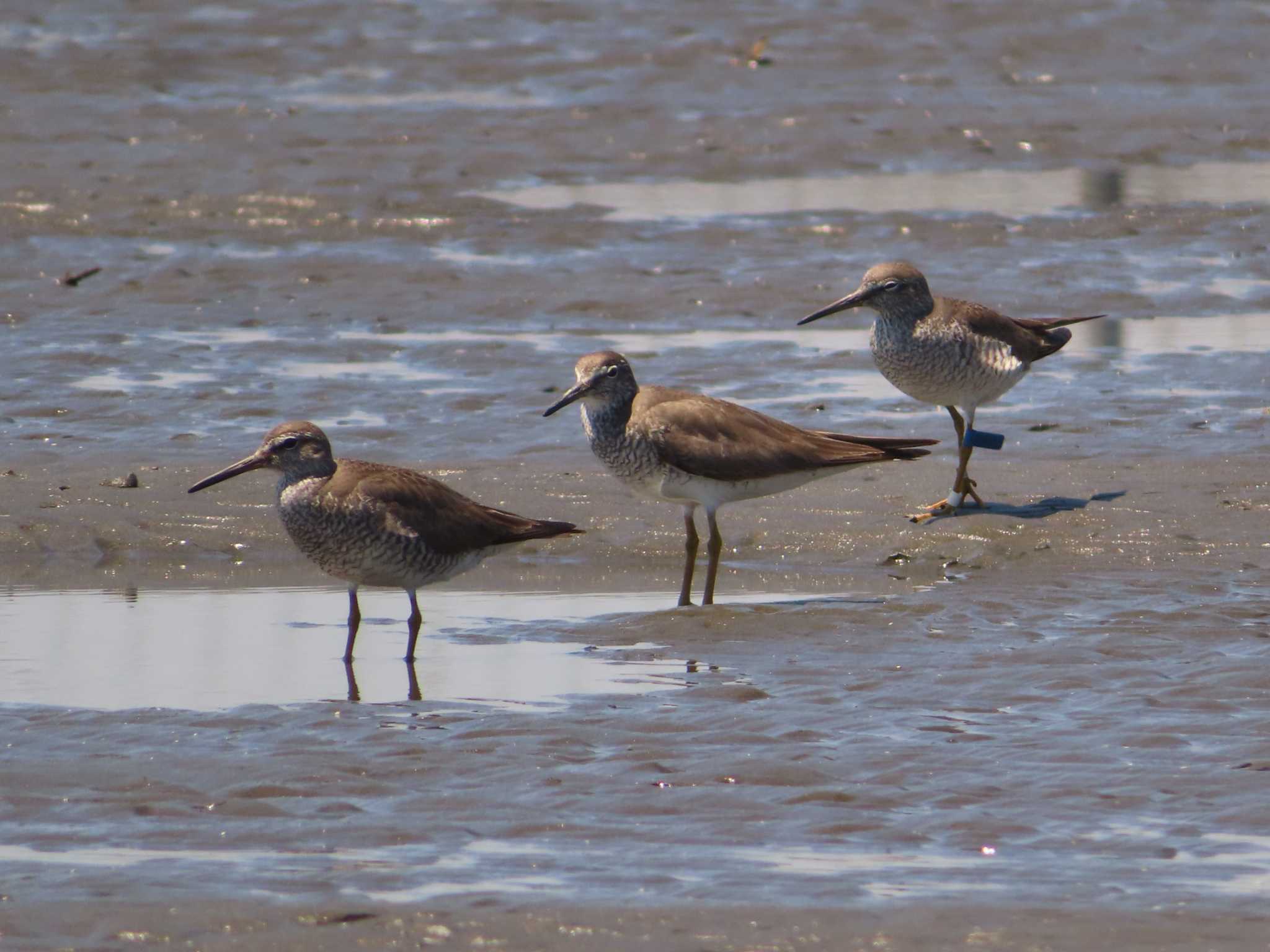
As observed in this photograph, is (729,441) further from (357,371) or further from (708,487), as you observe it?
(357,371)

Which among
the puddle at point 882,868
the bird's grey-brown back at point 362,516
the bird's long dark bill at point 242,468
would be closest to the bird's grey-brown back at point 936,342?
the bird's grey-brown back at point 362,516

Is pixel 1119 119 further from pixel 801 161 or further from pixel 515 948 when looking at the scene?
pixel 515 948

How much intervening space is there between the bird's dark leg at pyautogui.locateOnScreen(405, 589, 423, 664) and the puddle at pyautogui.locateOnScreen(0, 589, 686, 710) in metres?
0.06

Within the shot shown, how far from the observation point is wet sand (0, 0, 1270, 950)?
577 cm

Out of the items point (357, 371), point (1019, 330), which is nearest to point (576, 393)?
point (1019, 330)

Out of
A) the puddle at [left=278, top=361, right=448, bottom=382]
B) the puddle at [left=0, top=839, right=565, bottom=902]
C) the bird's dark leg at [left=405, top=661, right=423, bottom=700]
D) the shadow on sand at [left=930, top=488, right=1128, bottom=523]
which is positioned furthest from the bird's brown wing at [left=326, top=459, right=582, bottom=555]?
the puddle at [left=278, top=361, right=448, bottom=382]

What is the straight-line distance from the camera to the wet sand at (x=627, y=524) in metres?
5.77

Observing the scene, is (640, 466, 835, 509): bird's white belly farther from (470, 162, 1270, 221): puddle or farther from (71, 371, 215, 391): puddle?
(470, 162, 1270, 221): puddle

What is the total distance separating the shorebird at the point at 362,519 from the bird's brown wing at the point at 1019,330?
136 inches

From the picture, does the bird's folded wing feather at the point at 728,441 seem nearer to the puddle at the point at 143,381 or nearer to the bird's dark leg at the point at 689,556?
the bird's dark leg at the point at 689,556

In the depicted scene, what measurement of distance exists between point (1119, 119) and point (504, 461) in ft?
42.5

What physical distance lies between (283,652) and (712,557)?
208cm

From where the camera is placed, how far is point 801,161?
20.7 meters

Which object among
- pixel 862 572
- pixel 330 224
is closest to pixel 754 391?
pixel 862 572
